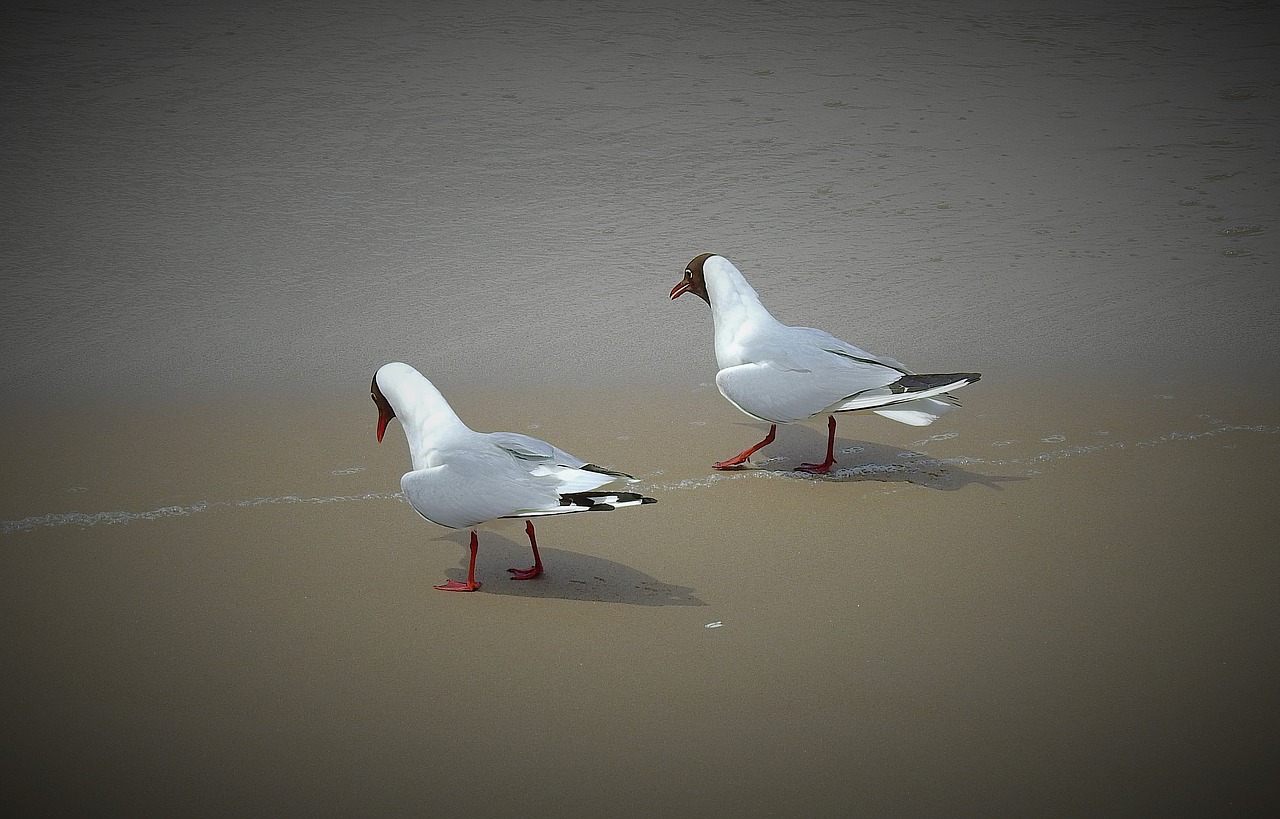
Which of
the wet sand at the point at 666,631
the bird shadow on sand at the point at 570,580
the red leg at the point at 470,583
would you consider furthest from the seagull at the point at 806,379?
the red leg at the point at 470,583

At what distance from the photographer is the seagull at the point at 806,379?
4328mm

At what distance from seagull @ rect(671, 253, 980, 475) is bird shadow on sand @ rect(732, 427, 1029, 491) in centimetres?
8

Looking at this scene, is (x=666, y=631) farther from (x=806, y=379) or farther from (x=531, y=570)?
(x=806, y=379)

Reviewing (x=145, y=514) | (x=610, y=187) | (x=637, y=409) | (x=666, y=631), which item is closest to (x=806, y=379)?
(x=637, y=409)

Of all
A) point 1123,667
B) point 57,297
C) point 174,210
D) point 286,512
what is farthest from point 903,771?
point 174,210

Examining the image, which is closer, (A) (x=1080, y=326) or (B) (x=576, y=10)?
(A) (x=1080, y=326)

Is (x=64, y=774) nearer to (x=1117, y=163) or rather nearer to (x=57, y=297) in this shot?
(x=57, y=297)

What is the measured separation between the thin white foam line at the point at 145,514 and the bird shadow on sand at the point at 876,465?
64.3 inches

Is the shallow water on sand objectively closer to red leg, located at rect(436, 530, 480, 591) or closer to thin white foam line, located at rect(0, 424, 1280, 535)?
thin white foam line, located at rect(0, 424, 1280, 535)

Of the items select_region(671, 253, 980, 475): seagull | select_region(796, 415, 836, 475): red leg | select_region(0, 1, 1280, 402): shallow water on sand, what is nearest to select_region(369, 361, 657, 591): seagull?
select_region(671, 253, 980, 475): seagull

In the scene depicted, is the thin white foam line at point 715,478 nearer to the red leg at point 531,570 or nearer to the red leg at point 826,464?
the red leg at point 826,464

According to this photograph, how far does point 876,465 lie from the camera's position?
4676 millimetres

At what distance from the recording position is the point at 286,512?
13.6 ft

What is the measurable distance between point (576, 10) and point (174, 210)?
515 centimetres
